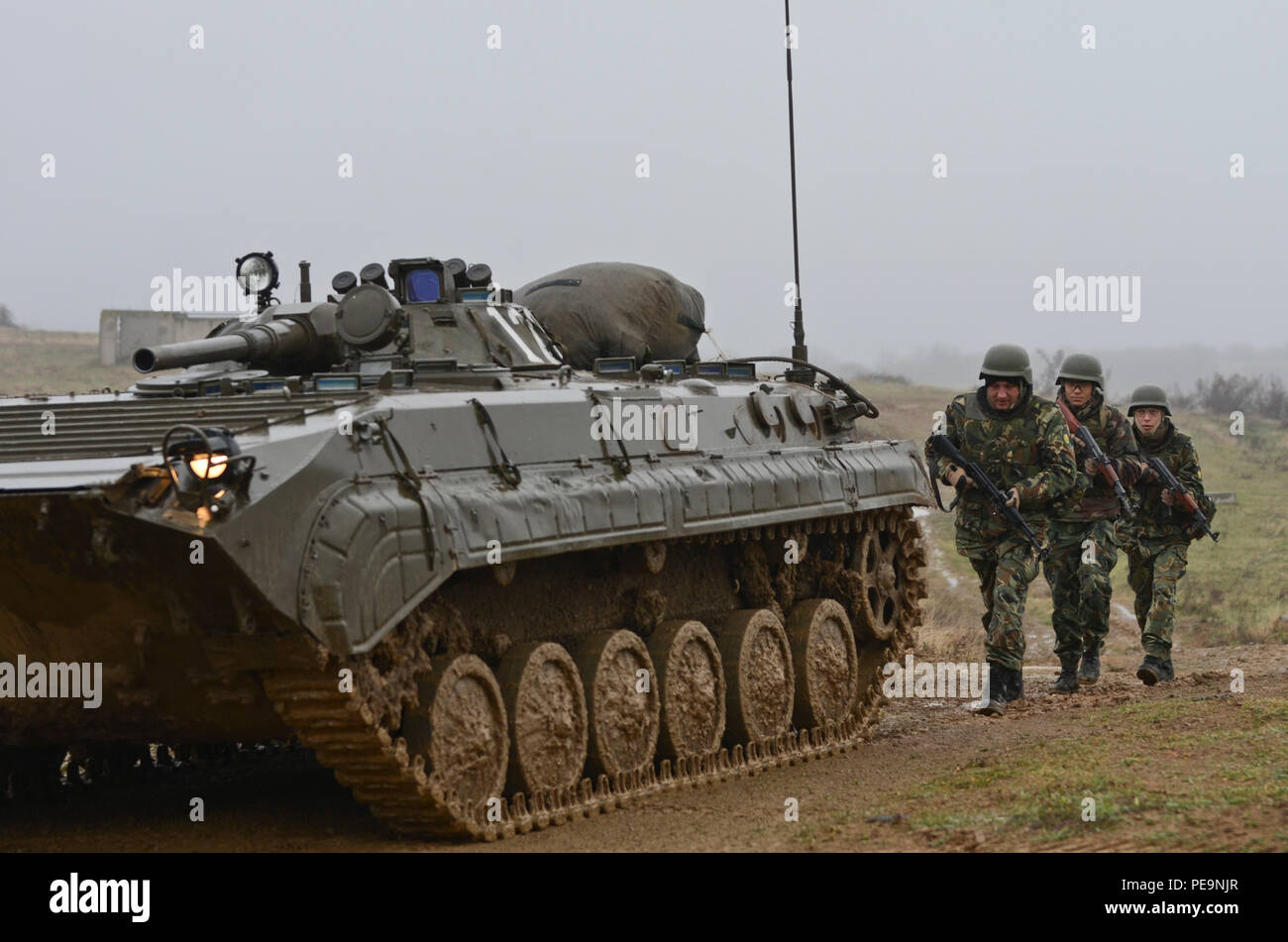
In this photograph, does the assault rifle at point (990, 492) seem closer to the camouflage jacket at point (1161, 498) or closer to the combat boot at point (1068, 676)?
the combat boot at point (1068, 676)

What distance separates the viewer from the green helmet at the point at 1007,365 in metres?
13.9

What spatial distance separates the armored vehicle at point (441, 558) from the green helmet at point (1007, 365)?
882 mm

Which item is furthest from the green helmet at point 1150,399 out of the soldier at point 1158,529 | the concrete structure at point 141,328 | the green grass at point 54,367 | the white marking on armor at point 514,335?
the green grass at point 54,367

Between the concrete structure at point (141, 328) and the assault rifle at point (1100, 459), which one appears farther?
the concrete structure at point (141, 328)

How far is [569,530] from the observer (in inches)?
390

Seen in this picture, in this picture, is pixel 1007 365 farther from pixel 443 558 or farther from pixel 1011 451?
pixel 443 558

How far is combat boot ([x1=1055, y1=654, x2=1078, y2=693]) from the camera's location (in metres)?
15.3

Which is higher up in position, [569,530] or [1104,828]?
[569,530]

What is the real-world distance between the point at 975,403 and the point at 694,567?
2808mm

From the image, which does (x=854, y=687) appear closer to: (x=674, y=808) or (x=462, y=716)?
(x=674, y=808)

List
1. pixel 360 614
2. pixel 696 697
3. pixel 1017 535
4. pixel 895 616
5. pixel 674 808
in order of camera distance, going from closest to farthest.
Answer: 1. pixel 360 614
2. pixel 674 808
3. pixel 696 697
4. pixel 1017 535
5. pixel 895 616

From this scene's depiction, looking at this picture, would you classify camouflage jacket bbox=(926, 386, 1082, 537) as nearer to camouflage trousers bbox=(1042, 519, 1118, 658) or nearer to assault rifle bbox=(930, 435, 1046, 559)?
assault rifle bbox=(930, 435, 1046, 559)

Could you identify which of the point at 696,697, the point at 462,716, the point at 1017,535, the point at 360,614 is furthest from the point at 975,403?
the point at 360,614

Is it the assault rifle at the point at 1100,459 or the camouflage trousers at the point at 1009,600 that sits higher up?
the assault rifle at the point at 1100,459
